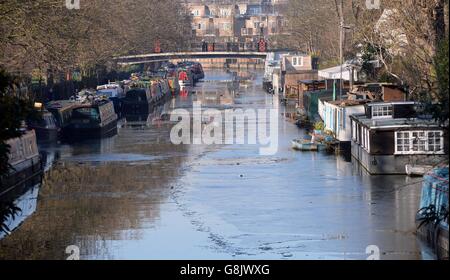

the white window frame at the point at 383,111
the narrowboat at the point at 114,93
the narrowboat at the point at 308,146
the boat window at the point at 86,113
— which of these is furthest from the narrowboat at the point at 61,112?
the white window frame at the point at 383,111

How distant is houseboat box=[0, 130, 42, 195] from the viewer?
162 feet

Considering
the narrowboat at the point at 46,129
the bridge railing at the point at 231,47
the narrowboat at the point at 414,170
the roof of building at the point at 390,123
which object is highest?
the bridge railing at the point at 231,47

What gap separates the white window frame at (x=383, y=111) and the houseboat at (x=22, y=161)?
47.7ft

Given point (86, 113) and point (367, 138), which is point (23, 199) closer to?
point (367, 138)

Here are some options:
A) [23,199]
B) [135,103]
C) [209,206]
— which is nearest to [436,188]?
[209,206]

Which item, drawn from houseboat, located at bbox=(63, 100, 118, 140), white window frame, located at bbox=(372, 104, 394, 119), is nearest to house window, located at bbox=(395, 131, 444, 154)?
white window frame, located at bbox=(372, 104, 394, 119)

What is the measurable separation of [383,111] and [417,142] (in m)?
5.60

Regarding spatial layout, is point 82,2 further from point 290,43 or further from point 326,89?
point 290,43

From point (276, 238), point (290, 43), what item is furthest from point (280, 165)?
point (290, 43)

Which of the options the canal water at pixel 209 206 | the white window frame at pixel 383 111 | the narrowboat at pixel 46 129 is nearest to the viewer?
the canal water at pixel 209 206

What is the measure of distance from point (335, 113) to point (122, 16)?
184 feet

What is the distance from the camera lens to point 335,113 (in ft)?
213

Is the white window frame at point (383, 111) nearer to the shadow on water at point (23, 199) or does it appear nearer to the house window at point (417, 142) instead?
the house window at point (417, 142)

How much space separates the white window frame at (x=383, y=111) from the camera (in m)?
54.9
